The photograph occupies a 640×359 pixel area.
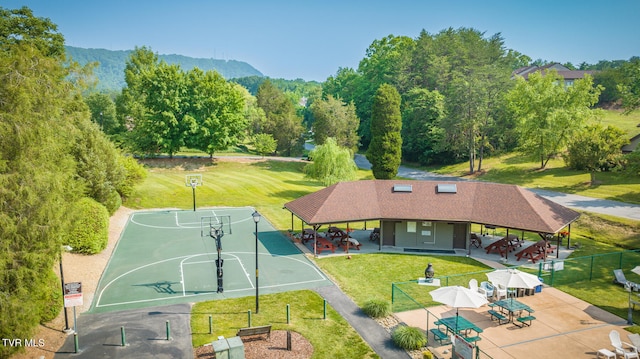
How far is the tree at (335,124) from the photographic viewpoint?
2630 inches

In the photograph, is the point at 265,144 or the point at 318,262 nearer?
the point at 318,262

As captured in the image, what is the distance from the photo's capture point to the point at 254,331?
58.6 ft

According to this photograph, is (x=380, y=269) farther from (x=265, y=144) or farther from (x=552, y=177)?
(x=265, y=144)

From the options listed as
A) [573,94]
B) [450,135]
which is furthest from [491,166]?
[573,94]

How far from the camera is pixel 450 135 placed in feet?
213

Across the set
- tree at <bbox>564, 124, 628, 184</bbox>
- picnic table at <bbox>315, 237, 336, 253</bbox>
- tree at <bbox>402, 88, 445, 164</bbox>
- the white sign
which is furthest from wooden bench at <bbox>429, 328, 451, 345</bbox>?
tree at <bbox>402, 88, 445, 164</bbox>

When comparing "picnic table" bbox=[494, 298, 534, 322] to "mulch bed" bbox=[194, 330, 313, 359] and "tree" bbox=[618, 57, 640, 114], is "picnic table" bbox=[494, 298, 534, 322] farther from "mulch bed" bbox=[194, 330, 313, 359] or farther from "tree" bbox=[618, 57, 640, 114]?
"tree" bbox=[618, 57, 640, 114]

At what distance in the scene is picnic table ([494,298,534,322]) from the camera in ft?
64.0

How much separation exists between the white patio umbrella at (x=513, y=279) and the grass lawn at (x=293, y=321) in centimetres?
720

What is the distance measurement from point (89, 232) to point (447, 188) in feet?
83.1

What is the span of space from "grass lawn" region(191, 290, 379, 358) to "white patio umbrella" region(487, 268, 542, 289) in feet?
23.6

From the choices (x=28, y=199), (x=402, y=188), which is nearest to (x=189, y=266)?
(x=28, y=199)

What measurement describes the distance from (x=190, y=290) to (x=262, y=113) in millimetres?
73199

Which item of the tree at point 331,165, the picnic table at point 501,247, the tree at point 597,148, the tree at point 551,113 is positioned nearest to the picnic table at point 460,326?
the picnic table at point 501,247
